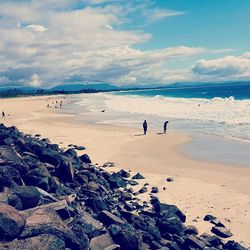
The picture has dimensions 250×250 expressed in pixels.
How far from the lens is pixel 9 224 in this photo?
1029 centimetres

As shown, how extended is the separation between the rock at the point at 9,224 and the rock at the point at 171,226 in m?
5.02

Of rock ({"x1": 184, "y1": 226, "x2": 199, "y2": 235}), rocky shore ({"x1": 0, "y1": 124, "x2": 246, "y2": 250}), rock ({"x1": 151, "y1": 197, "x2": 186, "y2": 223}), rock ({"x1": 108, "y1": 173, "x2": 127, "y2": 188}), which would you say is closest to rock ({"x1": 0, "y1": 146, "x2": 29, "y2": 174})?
rocky shore ({"x1": 0, "y1": 124, "x2": 246, "y2": 250})

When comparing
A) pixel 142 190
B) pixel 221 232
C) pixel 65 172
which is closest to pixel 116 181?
pixel 142 190

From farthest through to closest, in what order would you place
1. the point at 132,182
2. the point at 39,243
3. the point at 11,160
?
the point at 132,182, the point at 11,160, the point at 39,243

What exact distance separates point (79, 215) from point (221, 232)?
516 cm

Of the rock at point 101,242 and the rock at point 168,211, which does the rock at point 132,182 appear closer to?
the rock at point 168,211

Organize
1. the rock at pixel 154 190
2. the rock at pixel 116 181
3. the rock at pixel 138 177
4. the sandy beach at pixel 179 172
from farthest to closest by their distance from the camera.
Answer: the rock at pixel 138 177, the rock at pixel 116 181, the rock at pixel 154 190, the sandy beach at pixel 179 172

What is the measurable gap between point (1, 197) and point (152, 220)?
5.35 meters

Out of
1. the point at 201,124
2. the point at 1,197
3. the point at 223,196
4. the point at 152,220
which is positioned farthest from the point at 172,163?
the point at 201,124

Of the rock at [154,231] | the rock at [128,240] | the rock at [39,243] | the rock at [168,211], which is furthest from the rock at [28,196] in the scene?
the rock at [168,211]

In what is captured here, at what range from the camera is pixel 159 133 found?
37.7 meters

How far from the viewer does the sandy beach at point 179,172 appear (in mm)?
15688

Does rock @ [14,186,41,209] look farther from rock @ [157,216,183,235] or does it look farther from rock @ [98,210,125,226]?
rock @ [157,216,183,235]

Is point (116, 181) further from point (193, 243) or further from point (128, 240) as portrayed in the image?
point (128, 240)
